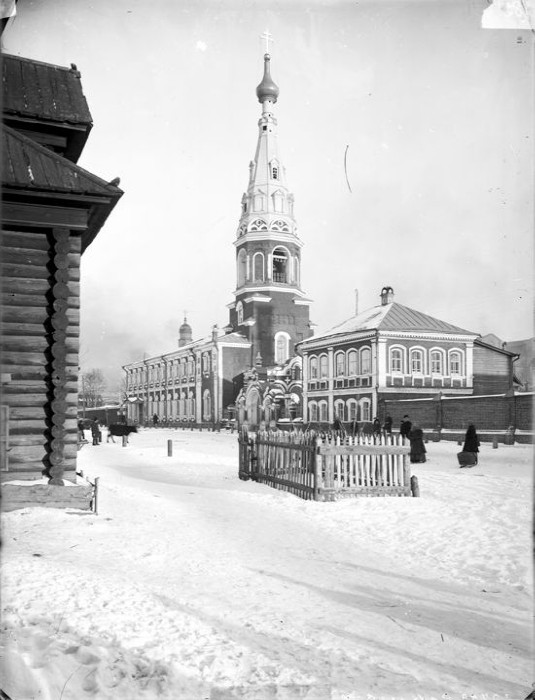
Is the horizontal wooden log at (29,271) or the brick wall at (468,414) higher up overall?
the horizontal wooden log at (29,271)

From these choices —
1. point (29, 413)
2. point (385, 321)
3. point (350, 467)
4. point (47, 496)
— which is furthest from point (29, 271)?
point (385, 321)

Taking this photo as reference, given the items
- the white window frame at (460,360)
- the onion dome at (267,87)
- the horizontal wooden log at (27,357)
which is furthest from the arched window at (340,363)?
the onion dome at (267,87)

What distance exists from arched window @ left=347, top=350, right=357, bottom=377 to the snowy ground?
21.0m

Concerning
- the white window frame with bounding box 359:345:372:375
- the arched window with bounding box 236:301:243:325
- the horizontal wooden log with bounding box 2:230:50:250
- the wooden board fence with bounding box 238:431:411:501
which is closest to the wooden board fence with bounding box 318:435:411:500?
the wooden board fence with bounding box 238:431:411:501

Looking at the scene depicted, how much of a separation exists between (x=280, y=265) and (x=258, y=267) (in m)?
1.92

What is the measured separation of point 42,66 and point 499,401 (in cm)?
800

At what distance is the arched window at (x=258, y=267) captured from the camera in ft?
162

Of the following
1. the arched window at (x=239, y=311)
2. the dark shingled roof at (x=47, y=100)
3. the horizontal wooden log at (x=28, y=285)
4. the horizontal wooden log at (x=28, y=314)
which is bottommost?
the horizontal wooden log at (x=28, y=314)

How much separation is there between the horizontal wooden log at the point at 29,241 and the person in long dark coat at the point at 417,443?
416 inches

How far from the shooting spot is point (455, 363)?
41.4 feet

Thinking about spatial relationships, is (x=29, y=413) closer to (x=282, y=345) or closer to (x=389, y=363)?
(x=389, y=363)

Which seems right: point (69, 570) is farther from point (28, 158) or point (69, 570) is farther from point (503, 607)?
point (28, 158)

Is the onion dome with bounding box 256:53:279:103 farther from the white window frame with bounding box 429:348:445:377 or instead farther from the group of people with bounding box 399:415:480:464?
the group of people with bounding box 399:415:480:464

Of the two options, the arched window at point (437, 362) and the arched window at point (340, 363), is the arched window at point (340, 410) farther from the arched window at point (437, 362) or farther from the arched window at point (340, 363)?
the arched window at point (437, 362)
